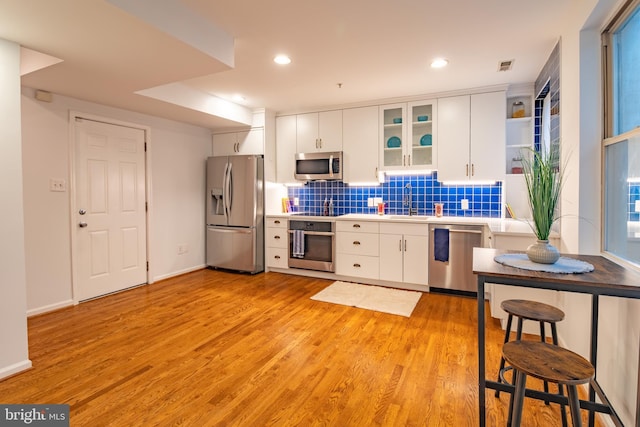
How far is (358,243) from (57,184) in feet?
11.1

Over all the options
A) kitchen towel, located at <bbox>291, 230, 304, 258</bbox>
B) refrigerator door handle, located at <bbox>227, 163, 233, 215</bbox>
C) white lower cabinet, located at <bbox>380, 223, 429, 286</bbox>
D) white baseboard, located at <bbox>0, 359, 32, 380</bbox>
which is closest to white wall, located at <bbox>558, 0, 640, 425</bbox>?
white lower cabinet, located at <bbox>380, 223, 429, 286</bbox>

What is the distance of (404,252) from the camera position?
4.02 m

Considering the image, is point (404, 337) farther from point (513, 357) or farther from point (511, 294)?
point (513, 357)

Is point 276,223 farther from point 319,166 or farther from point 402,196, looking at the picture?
point 402,196

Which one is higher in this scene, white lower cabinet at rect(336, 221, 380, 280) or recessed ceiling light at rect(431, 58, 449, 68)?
recessed ceiling light at rect(431, 58, 449, 68)

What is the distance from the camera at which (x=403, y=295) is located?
383 cm

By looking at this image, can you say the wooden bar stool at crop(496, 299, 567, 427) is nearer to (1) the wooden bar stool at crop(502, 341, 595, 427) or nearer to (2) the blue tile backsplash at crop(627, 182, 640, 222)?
(1) the wooden bar stool at crop(502, 341, 595, 427)

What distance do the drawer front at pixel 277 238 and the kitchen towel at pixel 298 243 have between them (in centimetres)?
15

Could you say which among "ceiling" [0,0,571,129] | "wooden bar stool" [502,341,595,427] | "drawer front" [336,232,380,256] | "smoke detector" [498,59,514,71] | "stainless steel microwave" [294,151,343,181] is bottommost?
"wooden bar stool" [502,341,595,427]

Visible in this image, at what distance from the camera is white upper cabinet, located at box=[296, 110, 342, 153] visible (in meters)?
4.66

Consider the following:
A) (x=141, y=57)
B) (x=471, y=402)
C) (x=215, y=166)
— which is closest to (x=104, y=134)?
(x=215, y=166)

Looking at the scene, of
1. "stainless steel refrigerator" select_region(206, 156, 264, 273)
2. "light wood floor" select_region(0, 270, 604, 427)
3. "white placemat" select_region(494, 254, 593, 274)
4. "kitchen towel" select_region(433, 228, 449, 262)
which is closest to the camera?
"white placemat" select_region(494, 254, 593, 274)

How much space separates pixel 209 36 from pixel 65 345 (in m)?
2.64

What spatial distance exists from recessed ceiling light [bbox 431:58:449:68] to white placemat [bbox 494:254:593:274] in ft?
6.86
